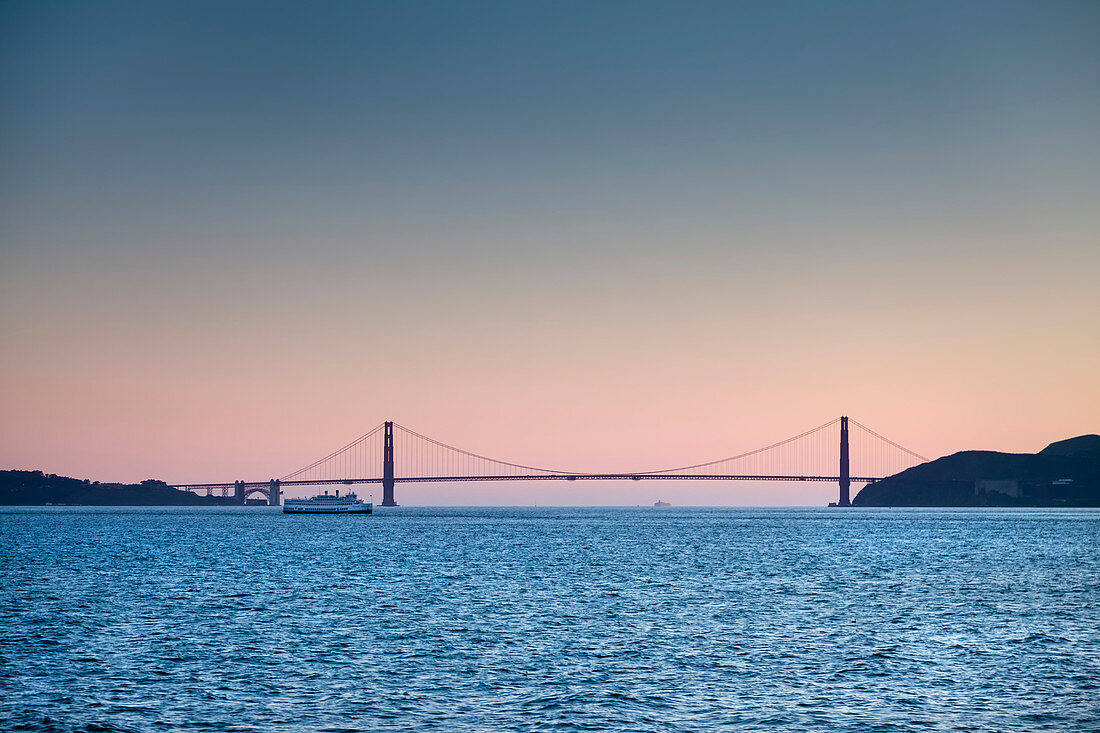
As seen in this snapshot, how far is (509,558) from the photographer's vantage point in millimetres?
73000

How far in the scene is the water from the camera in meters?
22.1

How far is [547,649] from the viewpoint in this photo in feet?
99.8

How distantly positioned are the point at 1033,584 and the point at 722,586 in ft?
53.9

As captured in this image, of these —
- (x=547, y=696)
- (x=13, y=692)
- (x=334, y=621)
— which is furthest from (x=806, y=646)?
(x=13, y=692)

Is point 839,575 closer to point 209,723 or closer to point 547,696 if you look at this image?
point 547,696

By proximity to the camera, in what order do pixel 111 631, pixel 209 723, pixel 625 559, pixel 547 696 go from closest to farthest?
1. pixel 209 723
2. pixel 547 696
3. pixel 111 631
4. pixel 625 559

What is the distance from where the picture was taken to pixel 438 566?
2542 inches

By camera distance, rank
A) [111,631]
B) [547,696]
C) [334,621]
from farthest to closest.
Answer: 1. [334,621]
2. [111,631]
3. [547,696]

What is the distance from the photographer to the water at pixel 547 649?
22.1m

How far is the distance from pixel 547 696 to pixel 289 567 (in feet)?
144

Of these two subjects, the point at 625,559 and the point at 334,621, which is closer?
the point at 334,621

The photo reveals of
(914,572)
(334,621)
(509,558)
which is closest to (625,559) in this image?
(509,558)

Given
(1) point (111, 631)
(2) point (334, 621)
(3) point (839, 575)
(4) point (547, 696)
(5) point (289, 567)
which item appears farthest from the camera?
(5) point (289, 567)

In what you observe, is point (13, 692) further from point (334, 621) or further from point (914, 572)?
point (914, 572)
